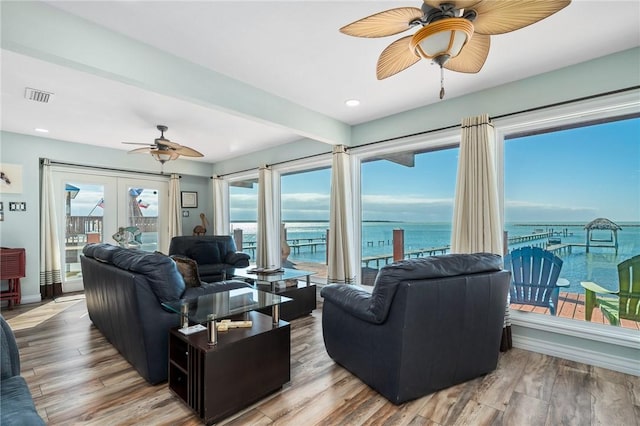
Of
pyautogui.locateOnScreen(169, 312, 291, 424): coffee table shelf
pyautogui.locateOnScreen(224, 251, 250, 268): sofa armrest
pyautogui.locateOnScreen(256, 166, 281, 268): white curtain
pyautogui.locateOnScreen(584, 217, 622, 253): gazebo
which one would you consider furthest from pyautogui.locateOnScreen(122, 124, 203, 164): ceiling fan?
pyautogui.locateOnScreen(584, 217, 622, 253): gazebo

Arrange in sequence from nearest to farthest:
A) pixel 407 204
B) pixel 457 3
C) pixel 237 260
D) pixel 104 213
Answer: pixel 457 3, pixel 407 204, pixel 237 260, pixel 104 213

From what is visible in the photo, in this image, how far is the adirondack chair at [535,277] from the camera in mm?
3039

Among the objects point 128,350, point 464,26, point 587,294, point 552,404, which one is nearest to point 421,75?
point 464,26

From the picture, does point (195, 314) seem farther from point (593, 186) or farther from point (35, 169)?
point (35, 169)

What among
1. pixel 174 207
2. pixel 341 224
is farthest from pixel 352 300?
pixel 174 207

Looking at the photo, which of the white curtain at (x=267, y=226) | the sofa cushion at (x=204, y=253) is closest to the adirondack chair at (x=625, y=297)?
the white curtain at (x=267, y=226)

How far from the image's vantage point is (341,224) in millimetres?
4312

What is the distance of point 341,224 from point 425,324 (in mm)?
2420

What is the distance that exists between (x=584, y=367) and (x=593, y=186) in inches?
63.1

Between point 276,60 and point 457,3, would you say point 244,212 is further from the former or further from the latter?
point 457,3

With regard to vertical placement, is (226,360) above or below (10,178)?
below

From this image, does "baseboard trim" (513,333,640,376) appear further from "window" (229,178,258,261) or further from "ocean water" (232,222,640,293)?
"window" (229,178,258,261)

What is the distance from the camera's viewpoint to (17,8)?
184 cm

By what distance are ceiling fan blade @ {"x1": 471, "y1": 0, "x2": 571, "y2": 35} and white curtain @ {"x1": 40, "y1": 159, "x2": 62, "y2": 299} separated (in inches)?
243
